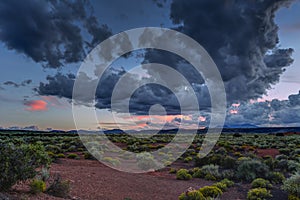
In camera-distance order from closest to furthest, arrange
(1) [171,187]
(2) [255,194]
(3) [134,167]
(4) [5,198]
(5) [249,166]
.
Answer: (4) [5,198] < (2) [255,194] < (1) [171,187] < (5) [249,166] < (3) [134,167]

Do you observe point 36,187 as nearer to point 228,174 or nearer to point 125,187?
point 125,187

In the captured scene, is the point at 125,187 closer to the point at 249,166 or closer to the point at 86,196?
the point at 86,196

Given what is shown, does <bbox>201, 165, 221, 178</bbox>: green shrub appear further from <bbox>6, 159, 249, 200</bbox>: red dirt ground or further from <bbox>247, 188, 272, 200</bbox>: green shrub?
<bbox>247, 188, 272, 200</bbox>: green shrub

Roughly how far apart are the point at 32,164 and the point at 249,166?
12.2 metres

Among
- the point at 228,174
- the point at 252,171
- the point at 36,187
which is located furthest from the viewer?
the point at 228,174

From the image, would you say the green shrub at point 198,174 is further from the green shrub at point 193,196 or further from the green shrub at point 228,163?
the green shrub at point 193,196

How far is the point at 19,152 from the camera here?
820cm

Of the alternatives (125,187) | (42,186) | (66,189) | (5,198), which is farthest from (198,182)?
(5,198)

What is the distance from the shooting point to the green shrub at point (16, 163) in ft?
25.3

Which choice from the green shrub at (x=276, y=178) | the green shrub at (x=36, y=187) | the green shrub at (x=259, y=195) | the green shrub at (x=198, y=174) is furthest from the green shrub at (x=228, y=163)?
the green shrub at (x=36, y=187)

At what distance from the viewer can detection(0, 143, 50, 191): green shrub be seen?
7727 millimetres

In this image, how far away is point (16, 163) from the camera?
8.05m

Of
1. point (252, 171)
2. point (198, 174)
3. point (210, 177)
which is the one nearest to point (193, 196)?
point (210, 177)

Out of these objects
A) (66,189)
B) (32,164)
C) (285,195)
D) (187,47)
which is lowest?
(285,195)
